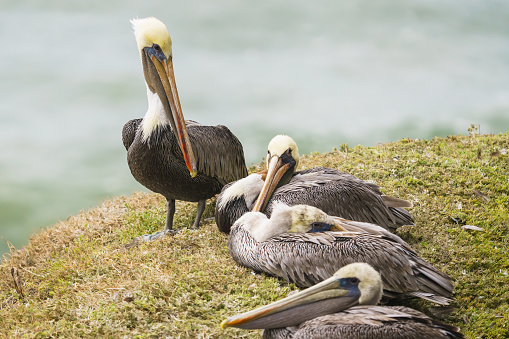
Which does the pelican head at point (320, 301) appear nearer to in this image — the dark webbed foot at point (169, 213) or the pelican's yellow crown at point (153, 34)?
the dark webbed foot at point (169, 213)

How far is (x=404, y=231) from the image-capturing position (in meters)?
6.50

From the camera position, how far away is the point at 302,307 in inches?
160

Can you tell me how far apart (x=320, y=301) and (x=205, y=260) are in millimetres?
1926

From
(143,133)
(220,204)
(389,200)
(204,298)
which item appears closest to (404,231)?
(389,200)

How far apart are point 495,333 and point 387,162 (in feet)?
14.0

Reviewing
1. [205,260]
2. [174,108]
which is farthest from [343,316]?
[174,108]

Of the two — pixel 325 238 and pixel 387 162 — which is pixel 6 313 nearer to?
pixel 325 238

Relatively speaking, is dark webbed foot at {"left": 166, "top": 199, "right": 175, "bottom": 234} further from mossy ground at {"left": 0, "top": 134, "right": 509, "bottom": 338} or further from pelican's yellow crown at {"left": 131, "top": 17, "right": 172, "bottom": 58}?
pelican's yellow crown at {"left": 131, "top": 17, "right": 172, "bottom": 58}

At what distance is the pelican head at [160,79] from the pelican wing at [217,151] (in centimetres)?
34

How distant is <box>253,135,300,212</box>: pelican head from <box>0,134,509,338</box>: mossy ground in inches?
34.0

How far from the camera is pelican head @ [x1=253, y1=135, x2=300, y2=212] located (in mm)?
6534

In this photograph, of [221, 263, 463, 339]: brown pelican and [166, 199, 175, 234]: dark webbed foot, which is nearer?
[221, 263, 463, 339]: brown pelican

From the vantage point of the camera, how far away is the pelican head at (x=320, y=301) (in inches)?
157

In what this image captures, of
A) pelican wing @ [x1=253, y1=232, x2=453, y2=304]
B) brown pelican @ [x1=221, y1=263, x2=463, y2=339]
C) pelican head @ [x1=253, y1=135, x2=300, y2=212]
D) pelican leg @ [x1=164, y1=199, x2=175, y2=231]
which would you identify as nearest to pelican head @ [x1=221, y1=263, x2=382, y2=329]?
brown pelican @ [x1=221, y1=263, x2=463, y2=339]
